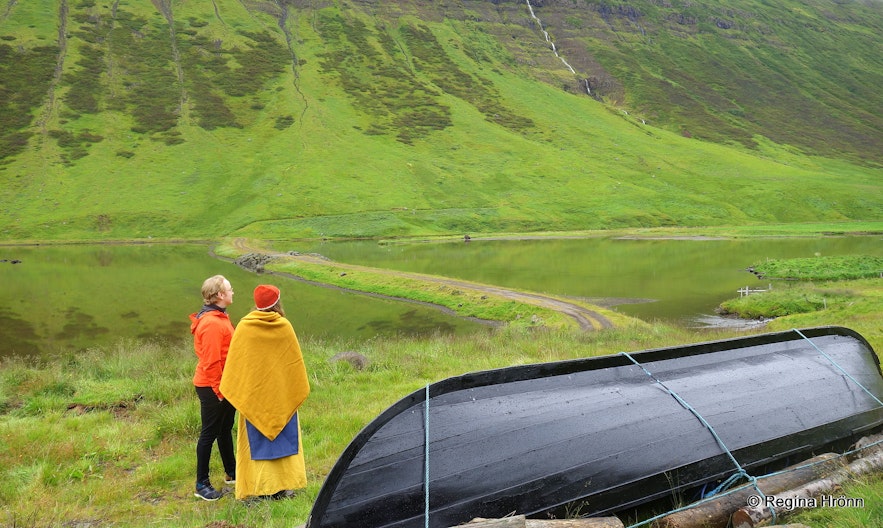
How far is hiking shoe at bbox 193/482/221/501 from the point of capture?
23.3 ft

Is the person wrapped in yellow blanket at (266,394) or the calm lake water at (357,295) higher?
the person wrapped in yellow blanket at (266,394)

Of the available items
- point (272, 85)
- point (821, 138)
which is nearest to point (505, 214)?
point (272, 85)

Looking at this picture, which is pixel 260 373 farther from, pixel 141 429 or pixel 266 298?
pixel 141 429

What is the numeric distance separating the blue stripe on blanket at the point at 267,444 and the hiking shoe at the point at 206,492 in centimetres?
99

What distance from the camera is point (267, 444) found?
6684 millimetres

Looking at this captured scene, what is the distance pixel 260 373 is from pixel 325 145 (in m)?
125

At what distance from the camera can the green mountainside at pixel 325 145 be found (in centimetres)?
9956

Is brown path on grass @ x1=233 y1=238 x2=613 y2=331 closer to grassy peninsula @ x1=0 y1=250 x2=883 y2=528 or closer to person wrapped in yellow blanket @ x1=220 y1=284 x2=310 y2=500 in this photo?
grassy peninsula @ x1=0 y1=250 x2=883 y2=528

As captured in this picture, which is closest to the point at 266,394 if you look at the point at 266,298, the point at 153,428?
the point at 266,298

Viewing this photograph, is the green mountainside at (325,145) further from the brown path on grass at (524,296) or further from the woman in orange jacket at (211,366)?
the woman in orange jacket at (211,366)

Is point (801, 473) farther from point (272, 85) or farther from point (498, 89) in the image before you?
point (498, 89)

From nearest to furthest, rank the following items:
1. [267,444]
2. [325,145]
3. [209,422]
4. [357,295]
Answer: [267,444]
[209,422]
[357,295]
[325,145]

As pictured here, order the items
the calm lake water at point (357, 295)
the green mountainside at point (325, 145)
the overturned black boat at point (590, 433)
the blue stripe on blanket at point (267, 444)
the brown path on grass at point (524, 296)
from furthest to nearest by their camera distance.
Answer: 1. the green mountainside at point (325, 145)
2. the calm lake water at point (357, 295)
3. the brown path on grass at point (524, 296)
4. the blue stripe on blanket at point (267, 444)
5. the overturned black boat at point (590, 433)

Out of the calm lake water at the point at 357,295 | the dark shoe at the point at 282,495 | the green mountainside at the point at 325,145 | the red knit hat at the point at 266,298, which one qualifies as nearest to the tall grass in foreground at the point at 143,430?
the dark shoe at the point at 282,495
